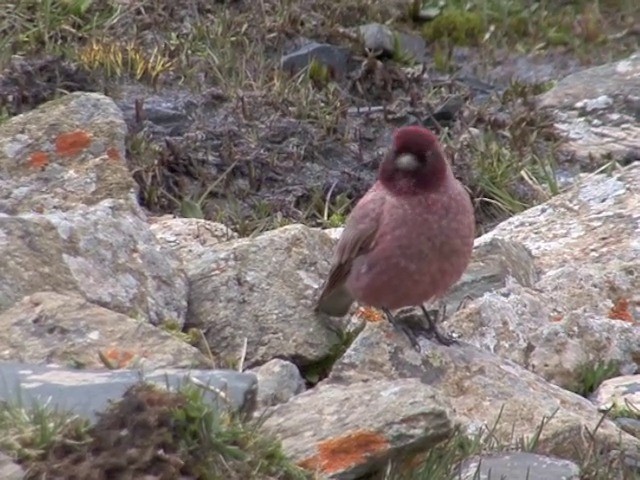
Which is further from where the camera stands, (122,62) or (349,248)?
(122,62)

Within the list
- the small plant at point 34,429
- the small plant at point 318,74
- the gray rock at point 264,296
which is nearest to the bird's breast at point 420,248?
the gray rock at point 264,296

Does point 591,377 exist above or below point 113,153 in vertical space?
below

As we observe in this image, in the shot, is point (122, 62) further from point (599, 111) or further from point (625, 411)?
point (625, 411)

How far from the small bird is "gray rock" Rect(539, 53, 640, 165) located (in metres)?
4.09

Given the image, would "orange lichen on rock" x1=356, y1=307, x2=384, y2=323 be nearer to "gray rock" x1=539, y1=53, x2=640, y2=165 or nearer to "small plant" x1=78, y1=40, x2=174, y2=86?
"gray rock" x1=539, y1=53, x2=640, y2=165

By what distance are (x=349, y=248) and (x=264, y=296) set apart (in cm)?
43

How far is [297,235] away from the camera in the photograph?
6.88 meters

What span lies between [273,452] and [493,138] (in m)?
6.40

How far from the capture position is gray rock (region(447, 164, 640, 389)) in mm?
6559

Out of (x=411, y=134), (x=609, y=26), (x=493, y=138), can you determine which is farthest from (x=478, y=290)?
(x=609, y=26)

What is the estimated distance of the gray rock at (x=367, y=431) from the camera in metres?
4.45

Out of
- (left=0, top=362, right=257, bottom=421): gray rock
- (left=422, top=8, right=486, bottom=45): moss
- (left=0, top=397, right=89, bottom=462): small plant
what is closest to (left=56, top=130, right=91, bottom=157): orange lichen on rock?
(left=0, top=362, right=257, bottom=421): gray rock

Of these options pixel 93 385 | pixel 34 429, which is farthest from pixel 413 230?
pixel 34 429

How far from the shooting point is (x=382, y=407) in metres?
4.55
